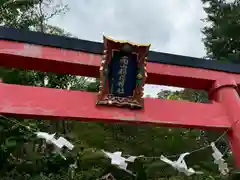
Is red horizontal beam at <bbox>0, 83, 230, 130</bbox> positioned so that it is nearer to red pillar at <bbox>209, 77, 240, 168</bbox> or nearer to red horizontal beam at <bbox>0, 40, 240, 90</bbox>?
red pillar at <bbox>209, 77, 240, 168</bbox>

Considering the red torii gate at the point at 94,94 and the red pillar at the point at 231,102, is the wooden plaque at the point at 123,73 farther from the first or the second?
the red pillar at the point at 231,102

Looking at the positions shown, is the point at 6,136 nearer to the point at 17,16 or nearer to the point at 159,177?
the point at 159,177

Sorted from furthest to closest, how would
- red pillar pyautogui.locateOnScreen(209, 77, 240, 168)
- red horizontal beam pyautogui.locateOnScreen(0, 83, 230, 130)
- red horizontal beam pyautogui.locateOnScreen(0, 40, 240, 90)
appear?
red pillar pyautogui.locateOnScreen(209, 77, 240, 168) → red horizontal beam pyautogui.locateOnScreen(0, 40, 240, 90) → red horizontal beam pyautogui.locateOnScreen(0, 83, 230, 130)

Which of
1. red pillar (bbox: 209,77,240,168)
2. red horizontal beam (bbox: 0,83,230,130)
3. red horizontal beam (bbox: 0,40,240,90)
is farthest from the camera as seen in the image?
red pillar (bbox: 209,77,240,168)

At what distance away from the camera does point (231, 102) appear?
4.65 meters

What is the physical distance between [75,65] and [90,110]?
2.25 ft

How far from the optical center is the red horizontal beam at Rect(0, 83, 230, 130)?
12.5 feet

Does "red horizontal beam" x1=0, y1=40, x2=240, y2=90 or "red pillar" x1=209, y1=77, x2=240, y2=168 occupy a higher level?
"red horizontal beam" x1=0, y1=40, x2=240, y2=90

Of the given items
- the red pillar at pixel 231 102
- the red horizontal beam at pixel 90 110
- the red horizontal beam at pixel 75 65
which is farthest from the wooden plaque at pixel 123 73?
the red pillar at pixel 231 102

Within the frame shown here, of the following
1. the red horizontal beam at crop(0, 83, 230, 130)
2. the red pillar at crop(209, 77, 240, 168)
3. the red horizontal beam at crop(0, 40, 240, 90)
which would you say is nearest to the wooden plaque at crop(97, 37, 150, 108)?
the red horizontal beam at crop(0, 83, 230, 130)

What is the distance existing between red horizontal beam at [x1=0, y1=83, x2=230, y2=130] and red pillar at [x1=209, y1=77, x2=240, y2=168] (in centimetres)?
9

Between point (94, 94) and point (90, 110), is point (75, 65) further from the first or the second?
point (90, 110)

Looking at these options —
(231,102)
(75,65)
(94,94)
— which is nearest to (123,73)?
(94,94)

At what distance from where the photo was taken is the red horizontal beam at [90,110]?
382 centimetres
